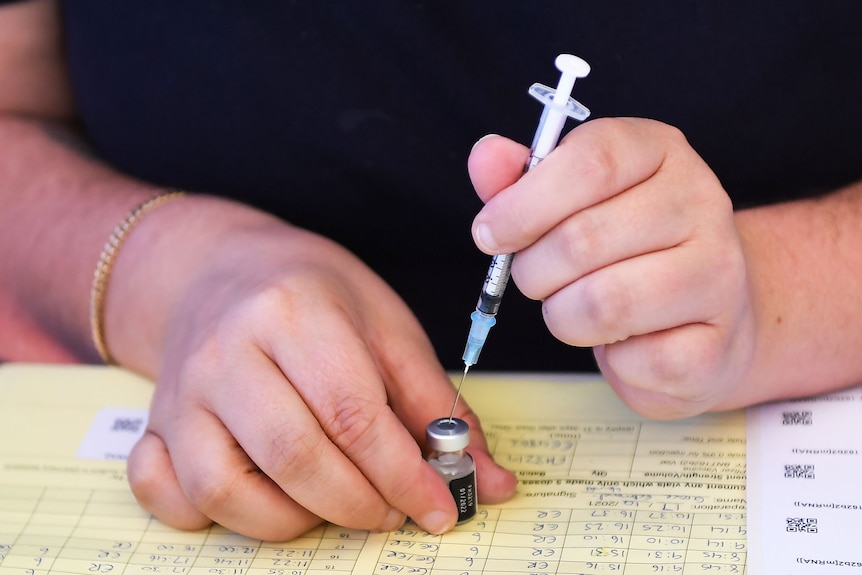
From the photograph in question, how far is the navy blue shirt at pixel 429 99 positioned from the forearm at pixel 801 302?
13 centimetres

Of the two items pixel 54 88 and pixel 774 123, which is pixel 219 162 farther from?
pixel 774 123

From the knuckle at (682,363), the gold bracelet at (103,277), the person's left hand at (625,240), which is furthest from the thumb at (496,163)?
the gold bracelet at (103,277)

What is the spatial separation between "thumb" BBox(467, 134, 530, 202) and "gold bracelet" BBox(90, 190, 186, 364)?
515 millimetres

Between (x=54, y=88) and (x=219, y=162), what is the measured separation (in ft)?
1.26

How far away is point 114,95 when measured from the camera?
1122 millimetres

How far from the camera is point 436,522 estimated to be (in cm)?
74

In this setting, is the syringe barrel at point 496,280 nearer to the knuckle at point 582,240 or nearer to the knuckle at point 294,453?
the knuckle at point 582,240

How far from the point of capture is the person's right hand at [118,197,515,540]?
0.73 m

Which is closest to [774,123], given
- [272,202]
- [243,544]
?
[272,202]

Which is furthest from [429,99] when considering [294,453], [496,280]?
[294,453]

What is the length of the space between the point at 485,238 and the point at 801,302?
34cm

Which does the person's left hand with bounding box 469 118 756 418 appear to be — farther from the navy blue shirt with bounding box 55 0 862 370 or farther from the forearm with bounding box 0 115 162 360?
the forearm with bounding box 0 115 162 360

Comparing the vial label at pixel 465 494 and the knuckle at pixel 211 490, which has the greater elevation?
the vial label at pixel 465 494

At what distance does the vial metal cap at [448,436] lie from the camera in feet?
2.46
